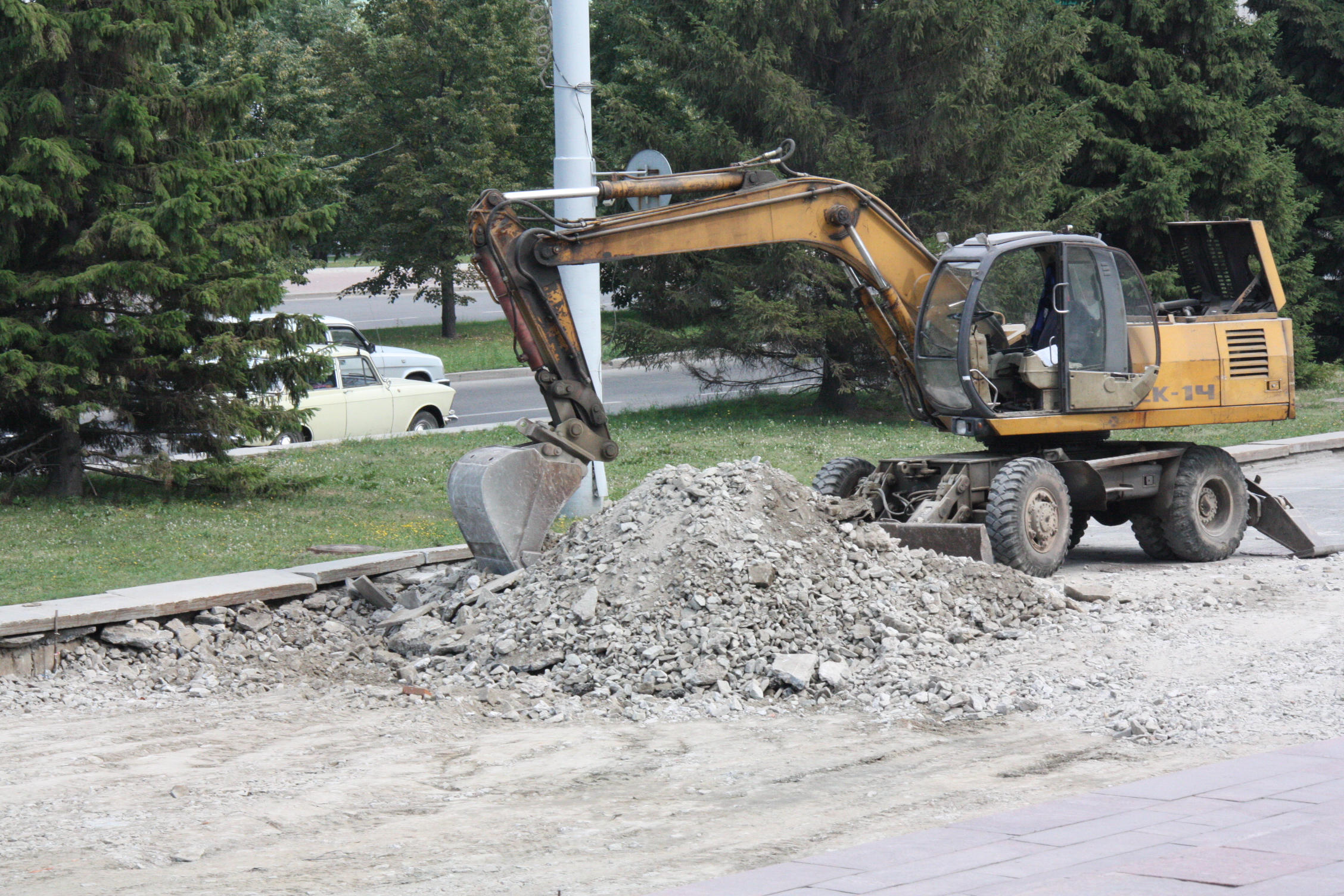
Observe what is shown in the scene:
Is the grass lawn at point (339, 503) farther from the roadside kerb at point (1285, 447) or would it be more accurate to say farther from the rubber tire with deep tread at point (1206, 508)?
the rubber tire with deep tread at point (1206, 508)

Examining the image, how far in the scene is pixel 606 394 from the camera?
30.0m

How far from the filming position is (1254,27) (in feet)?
90.0

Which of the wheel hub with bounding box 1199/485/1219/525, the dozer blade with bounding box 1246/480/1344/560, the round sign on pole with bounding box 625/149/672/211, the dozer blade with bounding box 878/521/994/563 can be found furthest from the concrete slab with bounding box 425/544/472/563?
the dozer blade with bounding box 1246/480/1344/560

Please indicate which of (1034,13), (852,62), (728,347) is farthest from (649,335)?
(1034,13)

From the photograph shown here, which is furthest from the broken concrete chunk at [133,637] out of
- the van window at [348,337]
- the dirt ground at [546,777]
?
the van window at [348,337]

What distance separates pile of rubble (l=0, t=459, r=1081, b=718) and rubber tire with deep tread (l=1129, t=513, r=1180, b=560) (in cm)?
267

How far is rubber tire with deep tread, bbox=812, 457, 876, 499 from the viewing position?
12.1 metres

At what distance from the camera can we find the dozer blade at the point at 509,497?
32.8 ft

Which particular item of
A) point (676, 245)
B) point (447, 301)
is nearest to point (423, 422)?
point (676, 245)

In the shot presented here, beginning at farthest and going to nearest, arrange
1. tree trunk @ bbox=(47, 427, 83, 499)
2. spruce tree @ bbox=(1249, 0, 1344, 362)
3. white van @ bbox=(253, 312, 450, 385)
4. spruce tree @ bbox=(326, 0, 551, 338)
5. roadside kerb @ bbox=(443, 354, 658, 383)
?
spruce tree @ bbox=(326, 0, 551, 338) < roadside kerb @ bbox=(443, 354, 658, 383) < spruce tree @ bbox=(1249, 0, 1344, 362) < white van @ bbox=(253, 312, 450, 385) < tree trunk @ bbox=(47, 427, 83, 499)

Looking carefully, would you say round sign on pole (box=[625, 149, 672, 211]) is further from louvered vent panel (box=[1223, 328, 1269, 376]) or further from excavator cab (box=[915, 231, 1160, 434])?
louvered vent panel (box=[1223, 328, 1269, 376])

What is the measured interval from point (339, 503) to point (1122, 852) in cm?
1061

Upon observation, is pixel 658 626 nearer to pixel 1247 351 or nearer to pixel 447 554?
pixel 447 554

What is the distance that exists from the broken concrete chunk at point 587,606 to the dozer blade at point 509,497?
106 cm
